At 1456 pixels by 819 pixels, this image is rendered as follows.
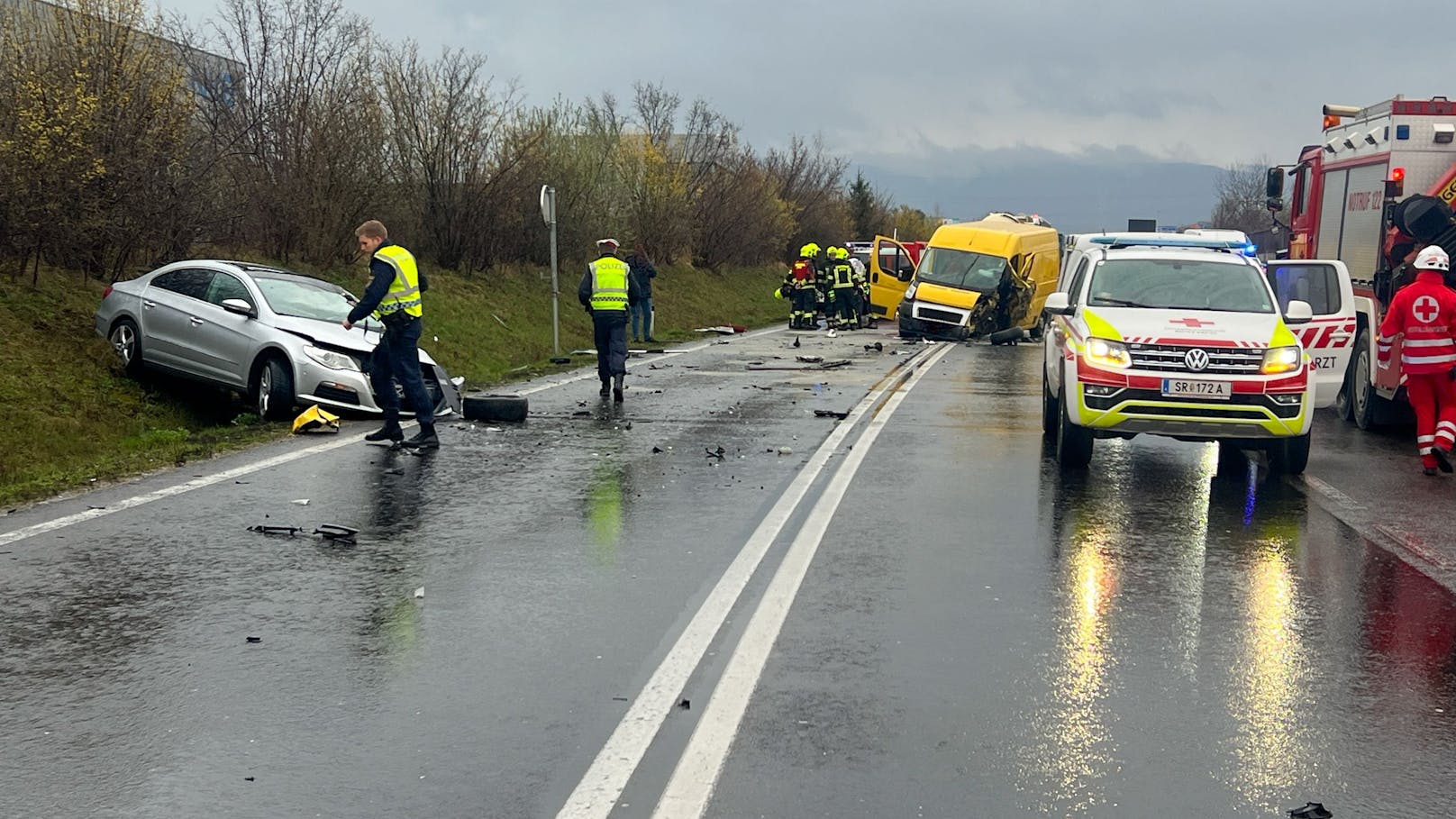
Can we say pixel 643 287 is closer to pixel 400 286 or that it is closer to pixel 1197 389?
pixel 400 286

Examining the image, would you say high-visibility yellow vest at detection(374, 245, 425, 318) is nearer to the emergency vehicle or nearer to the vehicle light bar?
the emergency vehicle

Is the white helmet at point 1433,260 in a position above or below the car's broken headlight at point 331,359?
above

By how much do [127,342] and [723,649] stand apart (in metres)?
11.8

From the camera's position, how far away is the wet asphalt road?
4.34 metres

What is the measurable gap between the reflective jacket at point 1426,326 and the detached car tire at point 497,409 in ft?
25.7

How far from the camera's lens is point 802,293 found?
34.4 metres

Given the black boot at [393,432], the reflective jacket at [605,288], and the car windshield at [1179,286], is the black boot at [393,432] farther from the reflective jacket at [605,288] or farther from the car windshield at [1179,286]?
the car windshield at [1179,286]

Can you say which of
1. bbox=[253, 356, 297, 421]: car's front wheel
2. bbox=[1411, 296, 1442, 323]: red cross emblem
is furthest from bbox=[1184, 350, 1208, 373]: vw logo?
bbox=[253, 356, 297, 421]: car's front wheel

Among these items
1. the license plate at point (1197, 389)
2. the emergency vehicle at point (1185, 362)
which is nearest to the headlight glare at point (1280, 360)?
the emergency vehicle at point (1185, 362)

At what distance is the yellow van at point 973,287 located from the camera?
31062mm

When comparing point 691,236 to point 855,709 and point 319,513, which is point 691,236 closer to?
point 319,513

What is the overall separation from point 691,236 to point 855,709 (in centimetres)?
4163

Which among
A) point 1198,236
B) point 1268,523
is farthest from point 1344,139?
point 1268,523

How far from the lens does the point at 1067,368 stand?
11.1 meters
